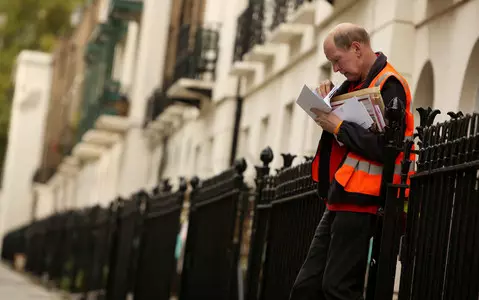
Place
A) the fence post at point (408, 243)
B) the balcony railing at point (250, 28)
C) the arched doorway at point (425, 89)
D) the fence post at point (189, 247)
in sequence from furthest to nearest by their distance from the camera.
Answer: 1. the balcony railing at point (250, 28)
2. the arched doorway at point (425, 89)
3. the fence post at point (189, 247)
4. the fence post at point (408, 243)

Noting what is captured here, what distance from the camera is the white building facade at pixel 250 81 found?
→ 1255cm

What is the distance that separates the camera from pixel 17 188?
236ft

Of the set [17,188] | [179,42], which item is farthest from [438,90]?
[17,188]

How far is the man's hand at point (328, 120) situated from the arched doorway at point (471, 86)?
5009mm

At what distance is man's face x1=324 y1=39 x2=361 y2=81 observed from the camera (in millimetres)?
6801

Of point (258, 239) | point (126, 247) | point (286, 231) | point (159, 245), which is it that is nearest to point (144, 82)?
point (126, 247)

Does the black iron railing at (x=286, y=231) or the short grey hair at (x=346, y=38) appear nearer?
the black iron railing at (x=286, y=231)

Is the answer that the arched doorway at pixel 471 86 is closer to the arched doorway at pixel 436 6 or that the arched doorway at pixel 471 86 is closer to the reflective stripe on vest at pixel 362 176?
the arched doorway at pixel 436 6

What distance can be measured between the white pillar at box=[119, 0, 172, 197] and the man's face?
27.8m

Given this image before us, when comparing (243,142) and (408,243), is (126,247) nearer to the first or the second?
(243,142)

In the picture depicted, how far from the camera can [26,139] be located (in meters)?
72.0

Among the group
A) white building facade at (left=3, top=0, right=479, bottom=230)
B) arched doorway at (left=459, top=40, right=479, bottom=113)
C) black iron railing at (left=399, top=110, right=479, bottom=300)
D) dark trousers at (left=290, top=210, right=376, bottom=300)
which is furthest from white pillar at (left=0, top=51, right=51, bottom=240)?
black iron railing at (left=399, top=110, right=479, bottom=300)

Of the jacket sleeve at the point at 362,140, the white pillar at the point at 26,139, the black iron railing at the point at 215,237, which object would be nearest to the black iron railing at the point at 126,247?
the black iron railing at the point at 215,237

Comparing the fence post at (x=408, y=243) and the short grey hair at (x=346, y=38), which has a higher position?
the short grey hair at (x=346, y=38)
